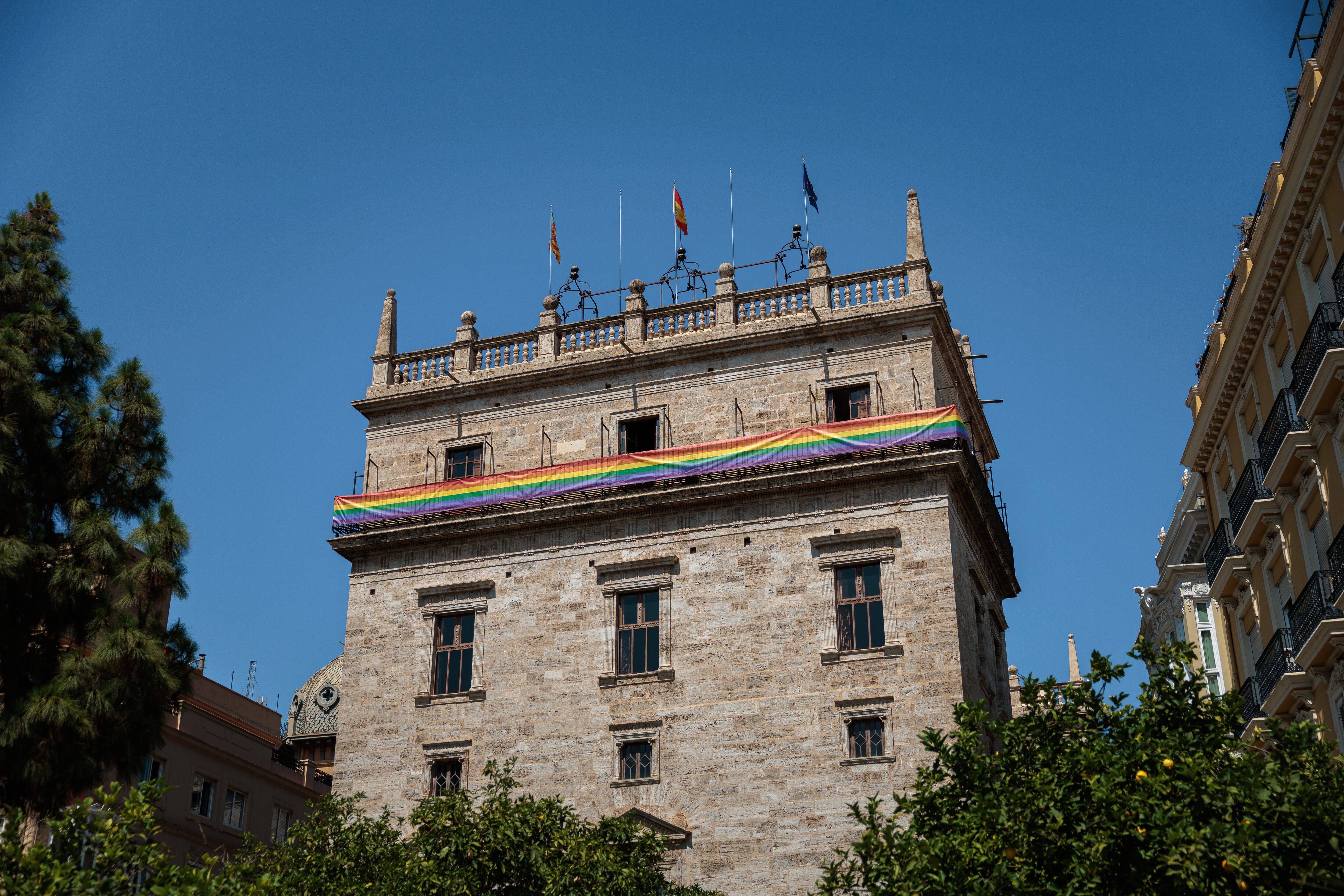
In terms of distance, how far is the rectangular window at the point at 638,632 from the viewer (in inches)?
1309

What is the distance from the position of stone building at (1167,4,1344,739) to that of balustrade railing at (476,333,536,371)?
54.3 feet

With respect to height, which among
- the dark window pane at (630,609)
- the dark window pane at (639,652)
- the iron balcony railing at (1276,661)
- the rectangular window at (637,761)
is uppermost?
the dark window pane at (630,609)

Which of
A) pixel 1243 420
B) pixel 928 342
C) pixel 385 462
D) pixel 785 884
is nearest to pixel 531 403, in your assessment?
pixel 385 462

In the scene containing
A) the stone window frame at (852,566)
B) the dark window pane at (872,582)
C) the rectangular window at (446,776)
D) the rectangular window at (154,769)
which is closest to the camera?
the stone window frame at (852,566)

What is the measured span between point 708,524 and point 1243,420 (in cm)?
1194

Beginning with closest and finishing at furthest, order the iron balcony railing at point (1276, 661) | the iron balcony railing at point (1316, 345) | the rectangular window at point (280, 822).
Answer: the iron balcony railing at point (1316, 345)
the iron balcony railing at point (1276, 661)
the rectangular window at point (280, 822)

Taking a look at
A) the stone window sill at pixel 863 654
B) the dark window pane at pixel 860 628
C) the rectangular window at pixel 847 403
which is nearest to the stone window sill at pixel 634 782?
the stone window sill at pixel 863 654

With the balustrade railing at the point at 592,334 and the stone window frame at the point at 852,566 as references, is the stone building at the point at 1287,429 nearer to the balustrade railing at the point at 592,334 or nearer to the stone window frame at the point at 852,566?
the stone window frame at the point at 852,566

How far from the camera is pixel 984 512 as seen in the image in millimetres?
35344

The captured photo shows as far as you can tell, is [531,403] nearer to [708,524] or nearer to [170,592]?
[708,524]

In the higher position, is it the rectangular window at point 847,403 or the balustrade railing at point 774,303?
the balustrade railing at point 774,303

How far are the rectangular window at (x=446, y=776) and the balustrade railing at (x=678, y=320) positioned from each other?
454 inches

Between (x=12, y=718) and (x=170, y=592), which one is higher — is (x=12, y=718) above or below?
below

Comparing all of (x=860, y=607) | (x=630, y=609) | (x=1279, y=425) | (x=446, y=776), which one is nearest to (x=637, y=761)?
(x=630, y=609)
